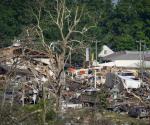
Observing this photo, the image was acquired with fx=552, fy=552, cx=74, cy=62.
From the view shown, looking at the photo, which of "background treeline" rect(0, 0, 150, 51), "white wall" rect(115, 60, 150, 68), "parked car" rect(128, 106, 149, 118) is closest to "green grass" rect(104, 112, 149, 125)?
"parked car" rect(128, 106, 149, 118)

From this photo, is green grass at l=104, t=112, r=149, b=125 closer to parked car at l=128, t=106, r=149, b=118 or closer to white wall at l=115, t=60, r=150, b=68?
parked car at l=128, t=106, r=149, b=118

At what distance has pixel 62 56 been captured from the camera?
15938 mm

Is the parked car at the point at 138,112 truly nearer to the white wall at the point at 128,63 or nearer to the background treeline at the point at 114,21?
the white wall at the point at 128,63

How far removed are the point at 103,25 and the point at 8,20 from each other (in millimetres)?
13709

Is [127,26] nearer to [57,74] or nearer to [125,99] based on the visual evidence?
[125,99]

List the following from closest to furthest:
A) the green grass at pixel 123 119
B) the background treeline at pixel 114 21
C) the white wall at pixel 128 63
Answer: the green grass at pixel 123 119 < the white wall at pixel 128 63 < the background treeline at pixel 114 21

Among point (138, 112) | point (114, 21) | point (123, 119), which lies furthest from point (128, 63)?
point (123, 119)

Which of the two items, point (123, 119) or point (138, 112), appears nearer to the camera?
point (123, 119)

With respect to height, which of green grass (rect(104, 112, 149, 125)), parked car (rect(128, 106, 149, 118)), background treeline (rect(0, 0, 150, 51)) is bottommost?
green grass (rect(104, 112, 149, 125))

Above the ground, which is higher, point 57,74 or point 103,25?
point 103,25

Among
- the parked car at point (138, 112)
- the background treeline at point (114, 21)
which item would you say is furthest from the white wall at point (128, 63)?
the parked car at point (138, 112)

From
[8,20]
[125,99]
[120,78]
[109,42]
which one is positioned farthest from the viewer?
[109,42]

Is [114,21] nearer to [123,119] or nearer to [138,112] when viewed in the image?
[138,112]

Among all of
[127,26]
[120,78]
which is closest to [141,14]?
[127,26]
